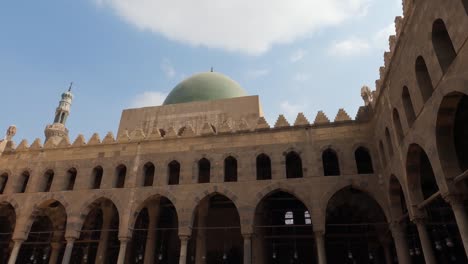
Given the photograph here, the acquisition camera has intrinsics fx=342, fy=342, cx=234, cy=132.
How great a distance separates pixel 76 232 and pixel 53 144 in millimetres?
5721

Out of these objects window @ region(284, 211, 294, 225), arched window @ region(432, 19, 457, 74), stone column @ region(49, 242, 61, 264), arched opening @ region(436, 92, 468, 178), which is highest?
arched window @ region(432, 19, 457, 74)

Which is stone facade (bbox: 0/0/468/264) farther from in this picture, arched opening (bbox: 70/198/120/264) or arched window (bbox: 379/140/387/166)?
arched opening (bbox: 70/198/120/264)

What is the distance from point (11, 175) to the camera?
19.2 metres

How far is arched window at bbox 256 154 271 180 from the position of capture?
17.3 meters

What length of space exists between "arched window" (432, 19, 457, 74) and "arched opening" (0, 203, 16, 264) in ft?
73.0

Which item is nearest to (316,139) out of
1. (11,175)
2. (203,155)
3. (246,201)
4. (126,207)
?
(246,201)

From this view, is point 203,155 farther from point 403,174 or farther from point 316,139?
point 403,174

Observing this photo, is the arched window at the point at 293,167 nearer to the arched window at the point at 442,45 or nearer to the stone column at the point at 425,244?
the stone column at the point at 425,244

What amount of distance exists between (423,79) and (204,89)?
55.9 ft

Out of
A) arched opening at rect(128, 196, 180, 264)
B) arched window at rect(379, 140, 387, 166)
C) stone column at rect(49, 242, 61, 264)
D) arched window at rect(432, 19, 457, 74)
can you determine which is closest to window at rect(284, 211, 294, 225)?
arched opening at rect(128, 196, 180, 264)

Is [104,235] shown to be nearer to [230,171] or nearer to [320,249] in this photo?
[230,171]

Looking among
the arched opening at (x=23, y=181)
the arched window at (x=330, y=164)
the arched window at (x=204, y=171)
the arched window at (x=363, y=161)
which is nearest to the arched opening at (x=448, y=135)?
the arched window at (x=363, y=161)

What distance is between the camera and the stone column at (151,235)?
1732cm

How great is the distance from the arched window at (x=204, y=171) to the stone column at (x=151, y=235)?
2.75 meters
